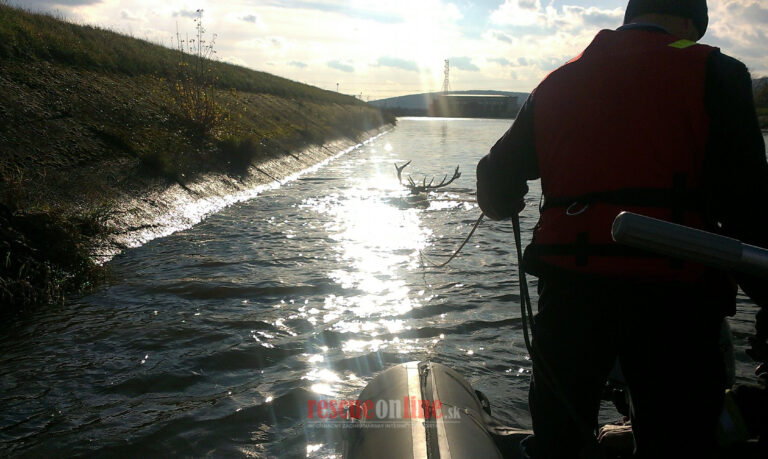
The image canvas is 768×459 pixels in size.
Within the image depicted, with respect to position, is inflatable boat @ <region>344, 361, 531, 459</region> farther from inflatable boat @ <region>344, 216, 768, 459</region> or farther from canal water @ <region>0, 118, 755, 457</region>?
canal water @ <region>0, 118, 755, 457</region>

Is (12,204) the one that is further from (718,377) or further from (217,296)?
(718,377)

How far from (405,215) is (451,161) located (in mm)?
14608

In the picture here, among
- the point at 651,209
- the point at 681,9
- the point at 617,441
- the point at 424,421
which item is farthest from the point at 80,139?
the point at 651,209

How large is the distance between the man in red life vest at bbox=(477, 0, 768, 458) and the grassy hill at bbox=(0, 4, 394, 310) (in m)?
6.18

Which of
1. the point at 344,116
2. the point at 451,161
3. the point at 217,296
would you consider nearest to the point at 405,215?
the point at 217,296

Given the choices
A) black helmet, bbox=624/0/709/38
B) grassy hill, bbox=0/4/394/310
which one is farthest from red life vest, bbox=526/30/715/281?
grassy hill, bbox=0/4/394/310

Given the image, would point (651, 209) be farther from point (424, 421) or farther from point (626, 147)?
point (424, 421)

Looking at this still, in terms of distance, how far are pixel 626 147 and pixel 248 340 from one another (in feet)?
16.1

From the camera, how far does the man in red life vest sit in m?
2.20

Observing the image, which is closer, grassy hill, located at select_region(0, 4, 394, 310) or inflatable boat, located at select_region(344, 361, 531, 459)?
inflatable boat, located at select_region(344, 361, 531, 459)

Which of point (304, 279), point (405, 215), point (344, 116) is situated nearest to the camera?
point (304, 279)

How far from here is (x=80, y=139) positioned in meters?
11.5

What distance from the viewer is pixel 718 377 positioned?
2215 mm

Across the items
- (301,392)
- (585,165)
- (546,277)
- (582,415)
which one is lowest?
(301,392)
